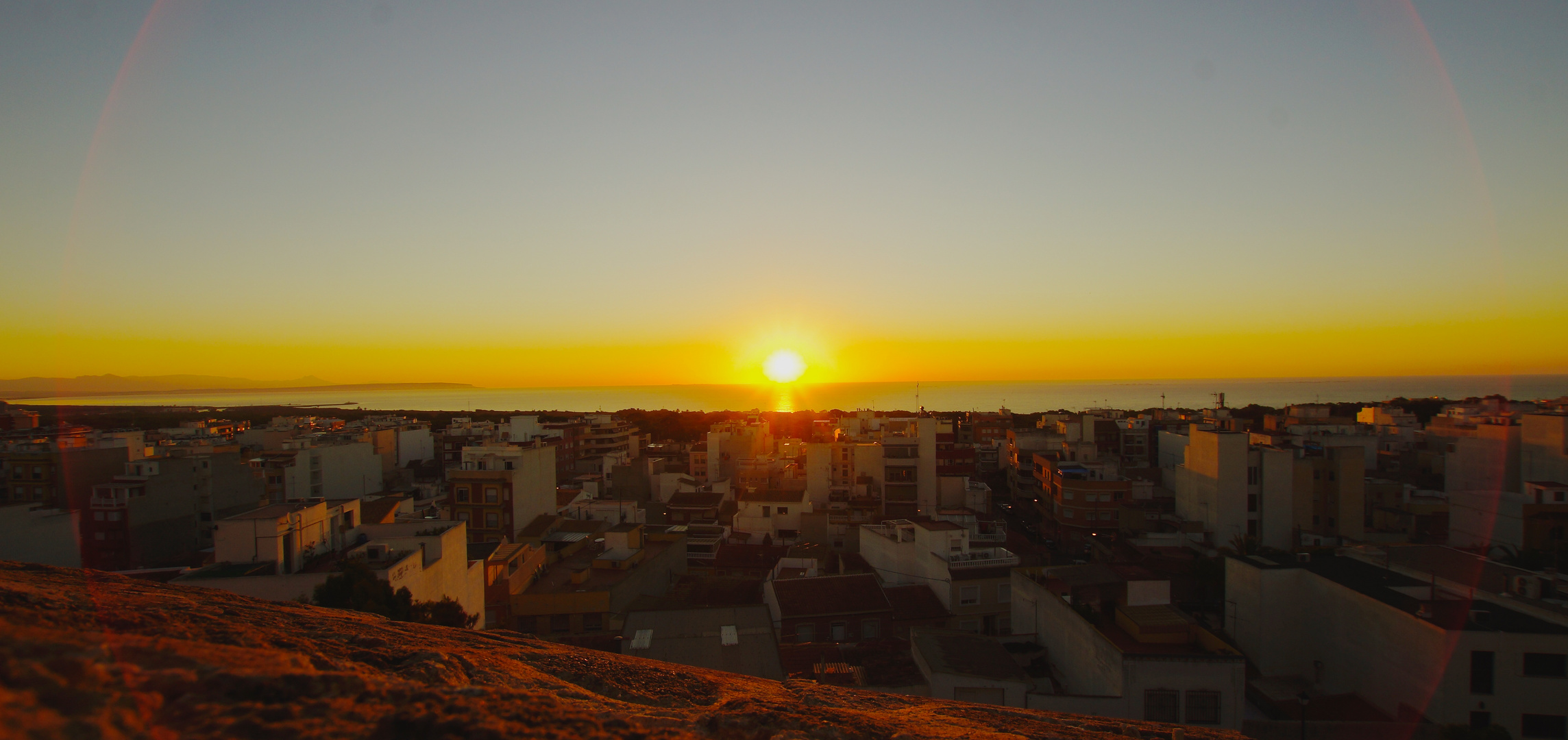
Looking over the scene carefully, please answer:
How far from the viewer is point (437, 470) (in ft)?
166

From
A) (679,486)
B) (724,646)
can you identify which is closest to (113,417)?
(679,486)

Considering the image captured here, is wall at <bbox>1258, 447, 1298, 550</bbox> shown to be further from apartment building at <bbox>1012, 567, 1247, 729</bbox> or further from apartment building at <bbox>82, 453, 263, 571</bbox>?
apartment building at <bbox>82, 453, 263, 571</bbox>

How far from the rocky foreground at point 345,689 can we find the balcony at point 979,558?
12744 mm

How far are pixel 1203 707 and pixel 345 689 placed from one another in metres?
13.6

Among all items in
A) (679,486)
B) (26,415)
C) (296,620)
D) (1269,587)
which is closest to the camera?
(296,620)

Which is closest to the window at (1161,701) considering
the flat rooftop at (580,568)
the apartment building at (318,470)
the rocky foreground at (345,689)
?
the rocky foreground at (345,689)

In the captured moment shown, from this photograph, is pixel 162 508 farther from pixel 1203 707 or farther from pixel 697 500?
pixel 1203 707

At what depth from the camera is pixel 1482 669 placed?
44.5 ft

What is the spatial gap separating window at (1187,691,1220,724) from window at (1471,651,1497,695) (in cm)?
562

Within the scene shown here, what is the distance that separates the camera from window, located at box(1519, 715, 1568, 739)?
13.4m

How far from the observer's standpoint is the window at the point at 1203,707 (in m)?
12.3

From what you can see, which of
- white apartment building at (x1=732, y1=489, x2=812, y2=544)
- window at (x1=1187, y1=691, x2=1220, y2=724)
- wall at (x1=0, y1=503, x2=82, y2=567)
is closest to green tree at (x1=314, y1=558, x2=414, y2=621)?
wall at (x1=0, y1=503, x2=82, y2=567)

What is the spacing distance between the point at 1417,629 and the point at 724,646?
13527 mm

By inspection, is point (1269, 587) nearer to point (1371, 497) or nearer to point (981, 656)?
point (981, 656)
